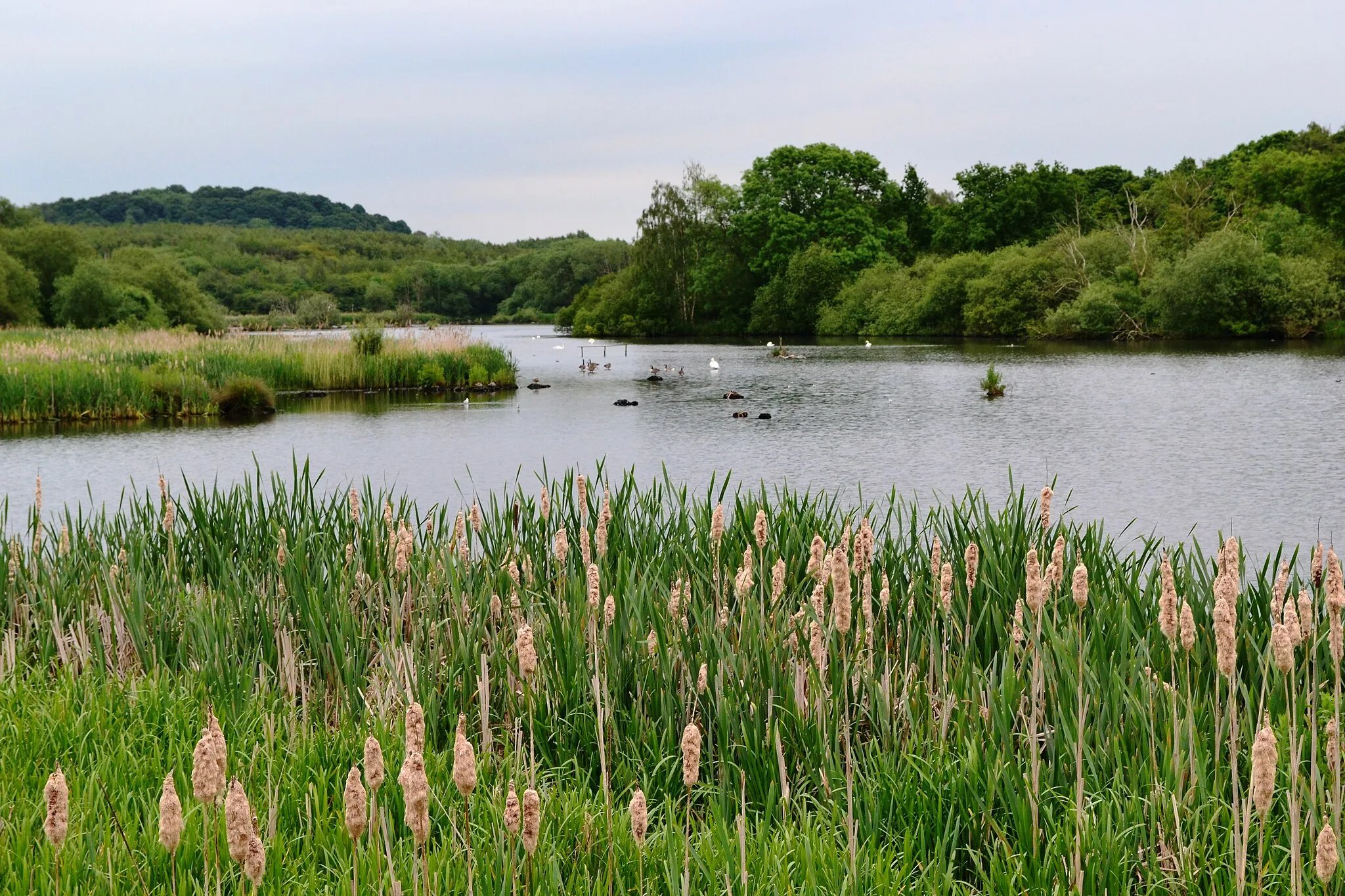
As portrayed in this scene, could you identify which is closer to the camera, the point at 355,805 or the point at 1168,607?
the point at 355,805

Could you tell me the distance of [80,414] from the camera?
23.1 m

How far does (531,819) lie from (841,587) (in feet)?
3.26

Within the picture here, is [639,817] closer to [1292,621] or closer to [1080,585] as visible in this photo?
[1080,585]

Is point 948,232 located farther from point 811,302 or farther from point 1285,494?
point 1285,494

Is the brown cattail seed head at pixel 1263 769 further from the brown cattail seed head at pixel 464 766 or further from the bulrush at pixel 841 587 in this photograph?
the brown cattail seed head at pixel 464 766

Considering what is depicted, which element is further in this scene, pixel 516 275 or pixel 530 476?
pixel 516 275

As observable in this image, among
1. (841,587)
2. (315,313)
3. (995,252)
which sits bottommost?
(841,587)

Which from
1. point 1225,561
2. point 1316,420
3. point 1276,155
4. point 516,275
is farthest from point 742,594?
point 516,275

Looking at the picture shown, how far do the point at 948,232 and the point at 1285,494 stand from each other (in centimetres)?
6418

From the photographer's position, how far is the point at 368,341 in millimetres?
32219

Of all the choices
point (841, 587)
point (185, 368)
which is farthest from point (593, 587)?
point (185, 368)

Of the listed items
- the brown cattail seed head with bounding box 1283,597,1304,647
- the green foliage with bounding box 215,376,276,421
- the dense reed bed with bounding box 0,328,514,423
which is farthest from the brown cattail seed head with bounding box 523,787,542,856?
the green foliage with bounding box 215,376,276,421

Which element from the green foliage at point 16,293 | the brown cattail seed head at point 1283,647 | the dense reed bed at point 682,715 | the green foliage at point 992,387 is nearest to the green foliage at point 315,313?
the green foliage at point 16,293

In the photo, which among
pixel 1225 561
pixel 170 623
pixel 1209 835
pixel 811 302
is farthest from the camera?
pixel 811 302
